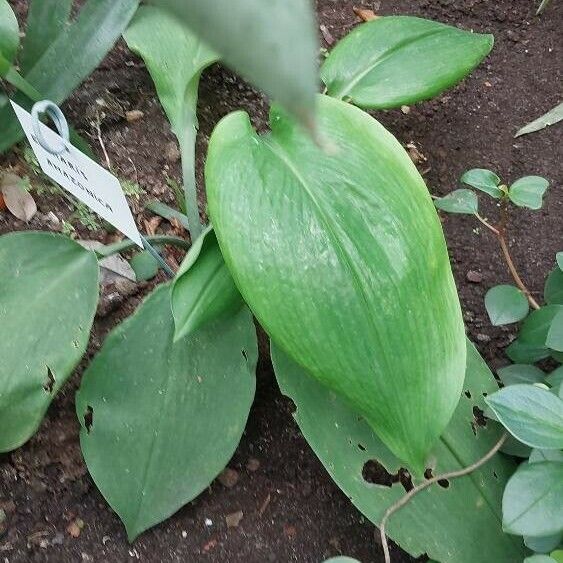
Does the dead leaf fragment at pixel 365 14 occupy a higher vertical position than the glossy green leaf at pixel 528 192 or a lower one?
higher

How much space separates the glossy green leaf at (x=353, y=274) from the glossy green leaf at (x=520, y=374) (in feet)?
0.55

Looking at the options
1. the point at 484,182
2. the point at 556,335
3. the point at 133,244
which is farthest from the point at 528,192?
the point at 133,244

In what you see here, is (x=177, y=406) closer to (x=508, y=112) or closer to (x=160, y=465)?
(x=160, y=465)

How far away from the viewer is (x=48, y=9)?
98 cm

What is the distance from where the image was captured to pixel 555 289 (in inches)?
35.1

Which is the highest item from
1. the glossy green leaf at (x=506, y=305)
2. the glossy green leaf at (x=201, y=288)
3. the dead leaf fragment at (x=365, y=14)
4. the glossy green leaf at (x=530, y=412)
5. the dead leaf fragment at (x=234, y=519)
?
the dead leaf fragment at (x=365, y=14)

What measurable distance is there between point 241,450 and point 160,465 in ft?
0.43

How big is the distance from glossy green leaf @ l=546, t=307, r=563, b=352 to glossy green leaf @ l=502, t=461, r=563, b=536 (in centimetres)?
14

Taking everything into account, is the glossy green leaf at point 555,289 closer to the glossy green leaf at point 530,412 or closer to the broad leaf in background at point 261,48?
the glossy green leaf at point 530,412

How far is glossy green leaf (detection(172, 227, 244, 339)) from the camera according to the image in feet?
2.43

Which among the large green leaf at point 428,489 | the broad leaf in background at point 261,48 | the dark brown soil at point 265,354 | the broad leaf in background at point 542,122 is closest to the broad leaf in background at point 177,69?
the dark brown soil at point 265,354

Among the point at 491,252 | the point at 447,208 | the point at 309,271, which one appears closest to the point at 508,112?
the point at 491,252

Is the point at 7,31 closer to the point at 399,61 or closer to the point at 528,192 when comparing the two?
the point at 399,61

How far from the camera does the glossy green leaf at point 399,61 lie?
977mm
